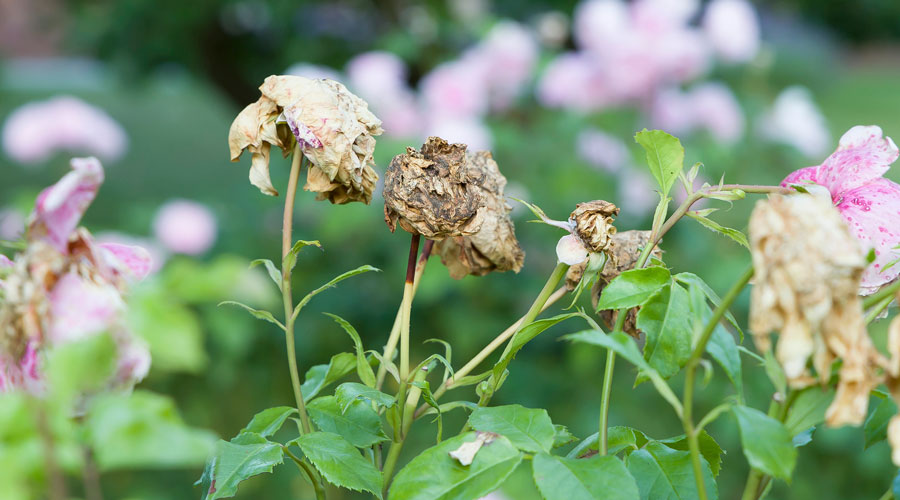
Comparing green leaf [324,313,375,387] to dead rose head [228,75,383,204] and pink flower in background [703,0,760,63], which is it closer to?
dead rose head [228,75,383,204]

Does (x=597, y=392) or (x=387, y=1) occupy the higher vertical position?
(x=387, y=1)

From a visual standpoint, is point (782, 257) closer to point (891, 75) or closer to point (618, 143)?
point (618, 143)

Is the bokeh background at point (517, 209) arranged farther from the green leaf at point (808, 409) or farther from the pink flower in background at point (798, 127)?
the green leaf at point (808, 409)

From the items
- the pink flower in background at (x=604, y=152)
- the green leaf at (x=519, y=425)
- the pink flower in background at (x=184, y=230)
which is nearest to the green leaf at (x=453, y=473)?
the green leaf at (x=519, y=425)

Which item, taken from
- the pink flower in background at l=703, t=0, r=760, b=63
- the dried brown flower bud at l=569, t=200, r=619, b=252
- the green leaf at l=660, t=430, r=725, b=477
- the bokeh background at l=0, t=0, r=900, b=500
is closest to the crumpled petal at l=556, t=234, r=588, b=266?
the dried brown flower bud at l=569, t=200, r=619, b=252

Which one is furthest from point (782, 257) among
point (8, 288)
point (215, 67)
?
point (215, 67)
